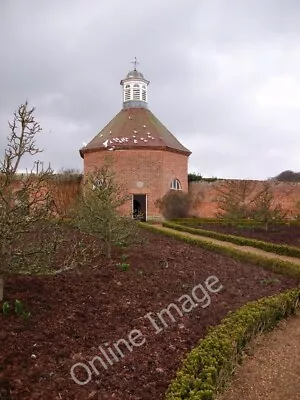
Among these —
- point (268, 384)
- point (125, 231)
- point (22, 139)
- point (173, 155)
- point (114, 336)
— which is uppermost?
point (173, 155)

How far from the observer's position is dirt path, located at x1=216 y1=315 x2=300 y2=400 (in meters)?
5.03

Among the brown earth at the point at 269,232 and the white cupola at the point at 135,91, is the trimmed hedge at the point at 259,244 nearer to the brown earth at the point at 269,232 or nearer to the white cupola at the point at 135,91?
the brown earth at the point at 269,232

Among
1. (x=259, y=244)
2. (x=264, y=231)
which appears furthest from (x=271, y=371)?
(x=264, y=231)

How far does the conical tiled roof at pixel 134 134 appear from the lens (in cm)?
2619

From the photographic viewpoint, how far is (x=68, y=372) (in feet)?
16.2

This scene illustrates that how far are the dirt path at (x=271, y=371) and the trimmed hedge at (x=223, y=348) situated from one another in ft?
0.44

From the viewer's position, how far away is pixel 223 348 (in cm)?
524

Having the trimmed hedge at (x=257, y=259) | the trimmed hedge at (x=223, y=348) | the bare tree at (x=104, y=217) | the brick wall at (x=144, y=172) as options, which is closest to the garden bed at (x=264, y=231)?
the brick wall at (x=144, y=172)

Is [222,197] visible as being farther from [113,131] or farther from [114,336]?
[114,336]

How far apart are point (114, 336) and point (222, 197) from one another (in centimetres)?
2224

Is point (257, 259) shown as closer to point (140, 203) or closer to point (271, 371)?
point (271, 371)

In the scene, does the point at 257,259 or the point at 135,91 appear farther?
the point at 135,91

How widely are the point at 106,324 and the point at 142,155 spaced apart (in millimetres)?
20307

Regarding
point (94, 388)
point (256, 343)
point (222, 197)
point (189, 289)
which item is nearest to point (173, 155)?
point (222, 197)
